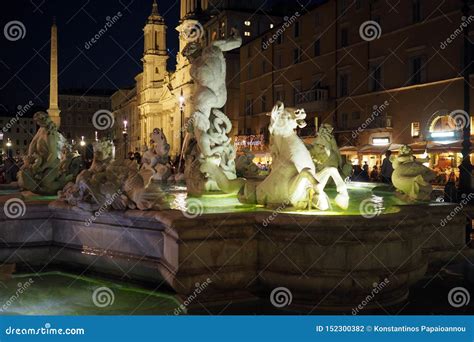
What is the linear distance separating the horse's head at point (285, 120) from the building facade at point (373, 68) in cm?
1736

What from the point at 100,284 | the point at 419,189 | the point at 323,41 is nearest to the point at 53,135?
the point at 100,284

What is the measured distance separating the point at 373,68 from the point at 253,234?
2669 cm

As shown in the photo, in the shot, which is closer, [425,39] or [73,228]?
[73,228]

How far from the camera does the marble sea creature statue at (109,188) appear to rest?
6160 millimetres

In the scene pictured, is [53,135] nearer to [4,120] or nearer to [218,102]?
[218,102]

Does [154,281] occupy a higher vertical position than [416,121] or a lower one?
lower

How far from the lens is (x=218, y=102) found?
888 cm

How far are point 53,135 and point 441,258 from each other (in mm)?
6565

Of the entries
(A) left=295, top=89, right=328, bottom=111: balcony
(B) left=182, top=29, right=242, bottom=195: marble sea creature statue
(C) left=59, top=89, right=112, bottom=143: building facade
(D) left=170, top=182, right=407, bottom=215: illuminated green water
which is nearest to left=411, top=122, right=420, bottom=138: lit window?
(A) left=295, top=89, right=328, bottom=111: balcony

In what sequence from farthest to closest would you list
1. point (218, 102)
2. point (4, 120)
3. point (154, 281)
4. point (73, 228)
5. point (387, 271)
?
point (4, 120), point (218, 102), point (73, 228), point (154, 281), point (387, 271)

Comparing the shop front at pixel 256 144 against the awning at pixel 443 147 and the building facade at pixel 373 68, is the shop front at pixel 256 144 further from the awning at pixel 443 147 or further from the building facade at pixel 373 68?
the awning at pixel 443 147

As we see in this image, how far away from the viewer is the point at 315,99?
34.0 meters

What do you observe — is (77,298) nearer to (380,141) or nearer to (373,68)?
(380,141)

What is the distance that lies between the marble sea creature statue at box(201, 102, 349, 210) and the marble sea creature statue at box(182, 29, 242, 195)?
2022 mm
